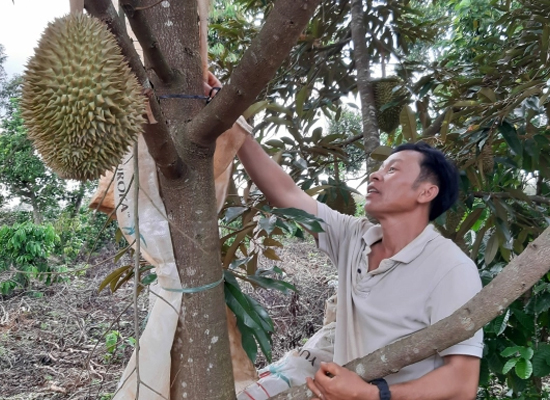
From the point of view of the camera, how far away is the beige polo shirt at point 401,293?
1.00 m

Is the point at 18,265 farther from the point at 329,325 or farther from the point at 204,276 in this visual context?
the point at 204,276

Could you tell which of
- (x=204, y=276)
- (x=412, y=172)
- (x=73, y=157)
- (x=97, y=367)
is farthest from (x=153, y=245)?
(x=97, y=367)

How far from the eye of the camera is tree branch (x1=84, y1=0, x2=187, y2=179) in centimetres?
57

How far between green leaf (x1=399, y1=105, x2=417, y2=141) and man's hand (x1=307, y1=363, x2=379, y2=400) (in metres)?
0.85

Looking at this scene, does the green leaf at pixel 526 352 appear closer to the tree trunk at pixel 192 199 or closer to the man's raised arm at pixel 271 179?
the man's raised arm at pixel 271 179

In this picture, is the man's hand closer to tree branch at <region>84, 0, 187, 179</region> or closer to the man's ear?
tree branch at <region>84, 0, 187, 179</region>

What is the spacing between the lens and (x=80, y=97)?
632 mm

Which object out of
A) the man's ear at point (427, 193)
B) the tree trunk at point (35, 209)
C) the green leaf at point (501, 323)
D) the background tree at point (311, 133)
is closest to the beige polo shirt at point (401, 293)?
the man's ear at point (427, 193)

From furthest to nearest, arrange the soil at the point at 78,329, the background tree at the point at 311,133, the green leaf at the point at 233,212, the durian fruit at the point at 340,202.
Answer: the soil at the point at 78,329, the durian fruit at the point at 340,202, the green leaf at the point at 233,212, the background tree at the point at 311,133

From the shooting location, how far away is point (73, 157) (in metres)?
0.65

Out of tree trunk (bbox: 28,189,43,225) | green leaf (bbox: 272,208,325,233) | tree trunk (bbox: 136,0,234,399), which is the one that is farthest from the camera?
tree trunk (bbox: 28,189,43,225)

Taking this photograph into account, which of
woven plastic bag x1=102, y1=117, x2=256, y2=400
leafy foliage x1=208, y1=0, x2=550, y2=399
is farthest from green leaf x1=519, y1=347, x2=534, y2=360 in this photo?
woven plastic bag x1=102, y1=117, x2=256, y2=400

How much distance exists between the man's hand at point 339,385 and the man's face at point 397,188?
1.81 ft

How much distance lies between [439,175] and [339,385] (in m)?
0.76
